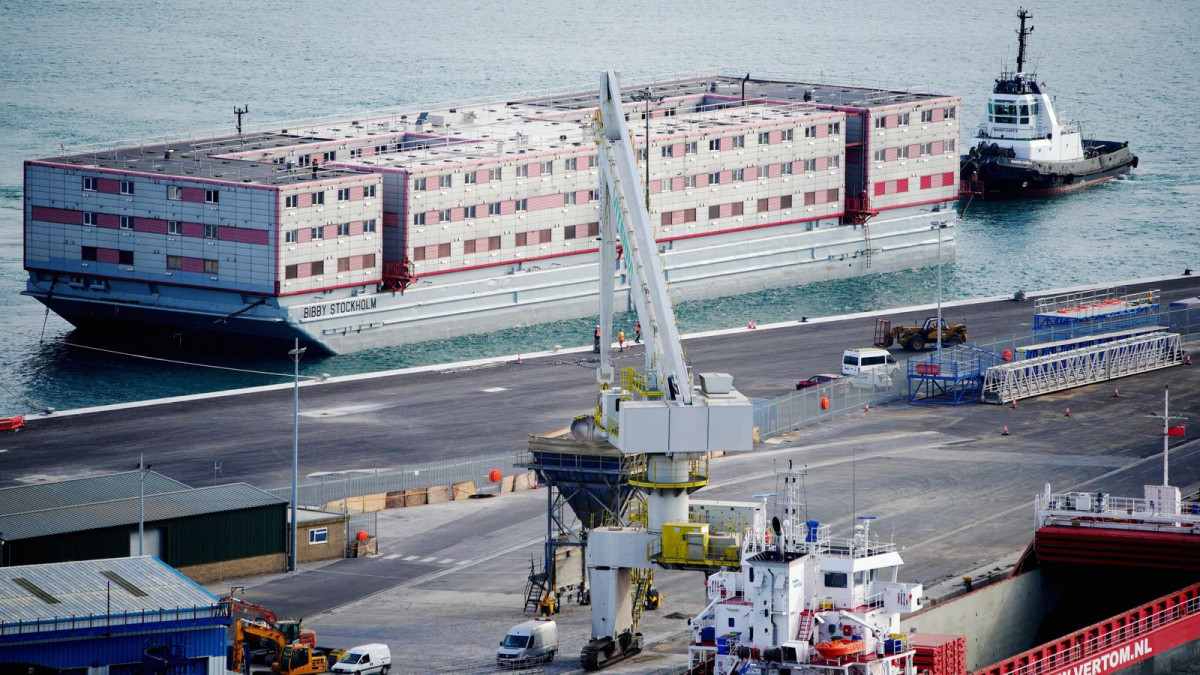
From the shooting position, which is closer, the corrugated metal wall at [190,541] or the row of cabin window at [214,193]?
the corrugated metal wall at [190,541]

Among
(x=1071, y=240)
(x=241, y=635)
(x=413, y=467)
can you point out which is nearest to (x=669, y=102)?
(x=1071, y=240)

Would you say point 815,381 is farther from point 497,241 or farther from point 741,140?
point 741,140

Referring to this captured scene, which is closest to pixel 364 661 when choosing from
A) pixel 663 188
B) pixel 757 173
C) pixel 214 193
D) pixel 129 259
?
pixel 214 193

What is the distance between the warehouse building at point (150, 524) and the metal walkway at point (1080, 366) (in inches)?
1505

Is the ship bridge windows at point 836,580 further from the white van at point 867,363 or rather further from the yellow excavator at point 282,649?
the white van at point 867,363

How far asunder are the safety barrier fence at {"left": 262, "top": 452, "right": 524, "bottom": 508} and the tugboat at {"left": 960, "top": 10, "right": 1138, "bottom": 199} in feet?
303

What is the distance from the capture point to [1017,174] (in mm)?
169375

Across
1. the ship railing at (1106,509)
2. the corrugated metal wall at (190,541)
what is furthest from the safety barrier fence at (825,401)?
the corrugated metal wall at (190,541)

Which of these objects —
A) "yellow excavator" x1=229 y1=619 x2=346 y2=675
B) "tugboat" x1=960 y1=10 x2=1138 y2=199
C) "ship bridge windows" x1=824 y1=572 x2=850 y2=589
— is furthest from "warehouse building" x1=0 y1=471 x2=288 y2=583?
"tugboat" x1=960 y1=10 x2=1138 y2=199

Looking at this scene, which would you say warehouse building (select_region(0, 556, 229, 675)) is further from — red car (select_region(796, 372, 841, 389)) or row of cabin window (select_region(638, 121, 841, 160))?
row of cabin window (select_region(638, 121, 841, 160))

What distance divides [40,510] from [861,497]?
1172 inches

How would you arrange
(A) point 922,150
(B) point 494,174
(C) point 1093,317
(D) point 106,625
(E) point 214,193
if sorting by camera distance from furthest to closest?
(A) point 922,150 < (B) point 494,174 < (C) point 1093,317 < (E) point 214,193 < (D) point 106,625

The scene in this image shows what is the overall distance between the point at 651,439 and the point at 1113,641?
15.7 metres

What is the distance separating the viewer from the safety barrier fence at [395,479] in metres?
78.3
